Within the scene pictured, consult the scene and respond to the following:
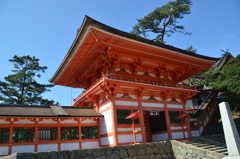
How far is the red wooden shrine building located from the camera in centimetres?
1162

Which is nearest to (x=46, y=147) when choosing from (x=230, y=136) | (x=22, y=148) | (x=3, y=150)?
(x=22, y=148)

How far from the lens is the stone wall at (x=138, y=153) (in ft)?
27.1

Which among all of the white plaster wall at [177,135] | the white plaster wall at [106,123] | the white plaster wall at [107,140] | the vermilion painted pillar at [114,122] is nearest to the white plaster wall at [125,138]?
the vermilion painted pillar at [114,122]

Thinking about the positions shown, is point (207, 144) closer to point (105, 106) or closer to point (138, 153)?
point (138, 153)

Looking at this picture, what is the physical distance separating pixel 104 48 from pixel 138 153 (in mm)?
6934

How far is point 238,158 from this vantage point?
5.63 metres

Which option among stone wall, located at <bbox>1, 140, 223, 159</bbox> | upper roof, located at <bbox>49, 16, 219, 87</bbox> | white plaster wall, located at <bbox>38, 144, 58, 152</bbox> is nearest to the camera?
stone wall, located at <bbox>1, 140, 223, 159</bbox>

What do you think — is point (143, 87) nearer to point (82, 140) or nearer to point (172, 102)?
point (172, 102)

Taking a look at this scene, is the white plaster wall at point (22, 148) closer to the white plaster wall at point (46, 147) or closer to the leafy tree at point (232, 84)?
the white plaster wall at point (46, 147)

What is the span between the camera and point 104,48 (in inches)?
508

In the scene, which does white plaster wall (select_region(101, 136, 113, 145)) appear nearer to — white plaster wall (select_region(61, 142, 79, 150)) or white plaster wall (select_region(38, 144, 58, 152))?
white plaster wall (select_region(61, 142, 79, 150))

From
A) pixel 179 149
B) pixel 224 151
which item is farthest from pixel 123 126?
pixel 224 151

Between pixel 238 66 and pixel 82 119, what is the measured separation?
17.0m

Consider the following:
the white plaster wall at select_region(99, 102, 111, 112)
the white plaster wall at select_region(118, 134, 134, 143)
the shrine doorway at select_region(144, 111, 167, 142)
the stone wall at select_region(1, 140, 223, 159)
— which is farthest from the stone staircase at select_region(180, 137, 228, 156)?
the white plaster wall at select_region(99, 102, 111, 112)
